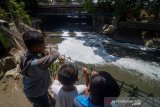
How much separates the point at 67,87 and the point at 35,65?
57 centimetres

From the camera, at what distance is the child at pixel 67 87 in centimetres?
328

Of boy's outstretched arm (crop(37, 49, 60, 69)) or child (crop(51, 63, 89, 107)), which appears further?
boy's outstretched arm (crop(37, 49, 60, 69))

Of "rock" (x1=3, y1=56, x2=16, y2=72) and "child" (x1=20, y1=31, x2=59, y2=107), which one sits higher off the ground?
"child" (x1=20, y1=31, x2=59, y2=107)

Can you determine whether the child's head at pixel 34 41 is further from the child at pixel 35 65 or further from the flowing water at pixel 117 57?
the flowing water at pixel 117 57

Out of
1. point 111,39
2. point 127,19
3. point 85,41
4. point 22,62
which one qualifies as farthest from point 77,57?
A: point 22,62

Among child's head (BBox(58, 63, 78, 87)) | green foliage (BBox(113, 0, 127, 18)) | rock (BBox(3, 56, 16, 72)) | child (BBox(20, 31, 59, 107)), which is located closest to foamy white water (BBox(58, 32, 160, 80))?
green foliage (BBox(113, 0, 127, 18))

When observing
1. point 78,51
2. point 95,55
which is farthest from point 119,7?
point 95,55

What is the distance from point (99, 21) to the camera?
2794cm

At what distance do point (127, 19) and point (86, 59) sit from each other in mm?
9297

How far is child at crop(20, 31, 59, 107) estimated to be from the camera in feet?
11.9

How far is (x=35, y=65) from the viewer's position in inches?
143

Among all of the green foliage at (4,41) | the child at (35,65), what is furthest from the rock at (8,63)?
the child at (35,65)

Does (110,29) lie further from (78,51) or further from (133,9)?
(78,51)

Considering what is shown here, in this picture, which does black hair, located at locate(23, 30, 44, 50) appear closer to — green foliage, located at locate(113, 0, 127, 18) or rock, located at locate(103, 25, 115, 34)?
green foliage, located at locate(113, 0, 127, 18)
